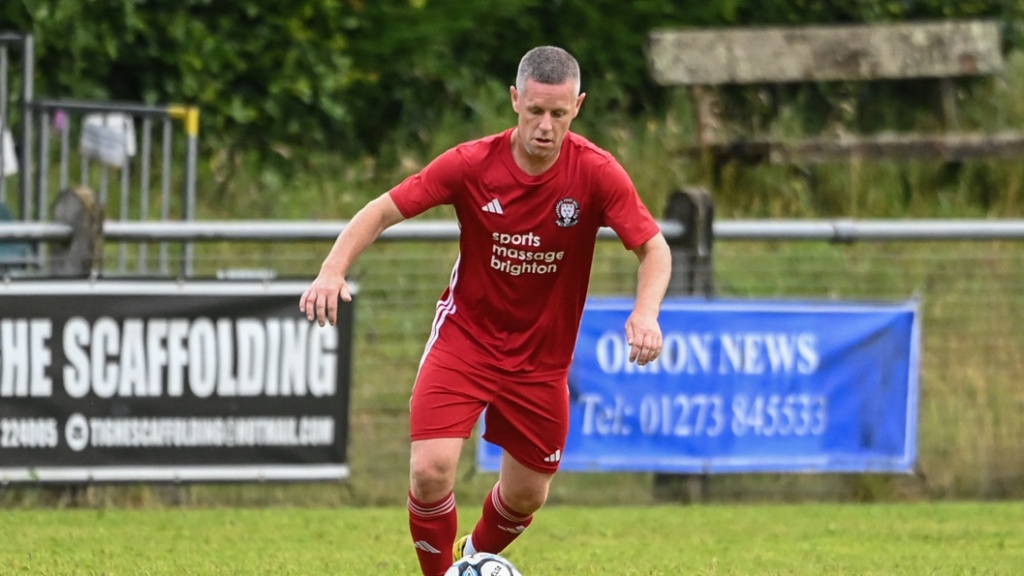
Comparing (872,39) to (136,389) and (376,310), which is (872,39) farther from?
(136,389)

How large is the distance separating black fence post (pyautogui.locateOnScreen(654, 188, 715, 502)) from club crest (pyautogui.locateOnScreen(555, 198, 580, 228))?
3.97m

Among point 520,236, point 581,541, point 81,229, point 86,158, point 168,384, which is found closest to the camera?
point 520,236

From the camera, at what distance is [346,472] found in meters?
9.91

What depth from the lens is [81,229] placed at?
9828mm

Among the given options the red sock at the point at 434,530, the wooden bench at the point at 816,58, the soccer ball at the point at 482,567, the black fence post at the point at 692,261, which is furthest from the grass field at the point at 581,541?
the wooden bench at the point at 816,58

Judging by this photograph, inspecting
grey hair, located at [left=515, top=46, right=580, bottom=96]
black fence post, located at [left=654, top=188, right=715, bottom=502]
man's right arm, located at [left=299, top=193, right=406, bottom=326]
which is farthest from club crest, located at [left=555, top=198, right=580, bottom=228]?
black fence post, located at [left=654, top=188, right=715, bottom=502]

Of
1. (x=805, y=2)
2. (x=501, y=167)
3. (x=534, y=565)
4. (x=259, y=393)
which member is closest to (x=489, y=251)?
(x=501, y=167)

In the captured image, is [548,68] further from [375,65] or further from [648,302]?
[375,65]

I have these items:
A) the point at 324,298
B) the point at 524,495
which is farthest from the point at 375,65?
the point at 324,298

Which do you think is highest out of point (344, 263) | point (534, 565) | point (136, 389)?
point (344, 263)

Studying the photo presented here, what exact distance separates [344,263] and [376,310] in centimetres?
422

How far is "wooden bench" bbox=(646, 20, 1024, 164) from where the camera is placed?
15617 mm

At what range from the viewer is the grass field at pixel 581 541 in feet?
25.4

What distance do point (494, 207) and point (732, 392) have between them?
13.3 feet
